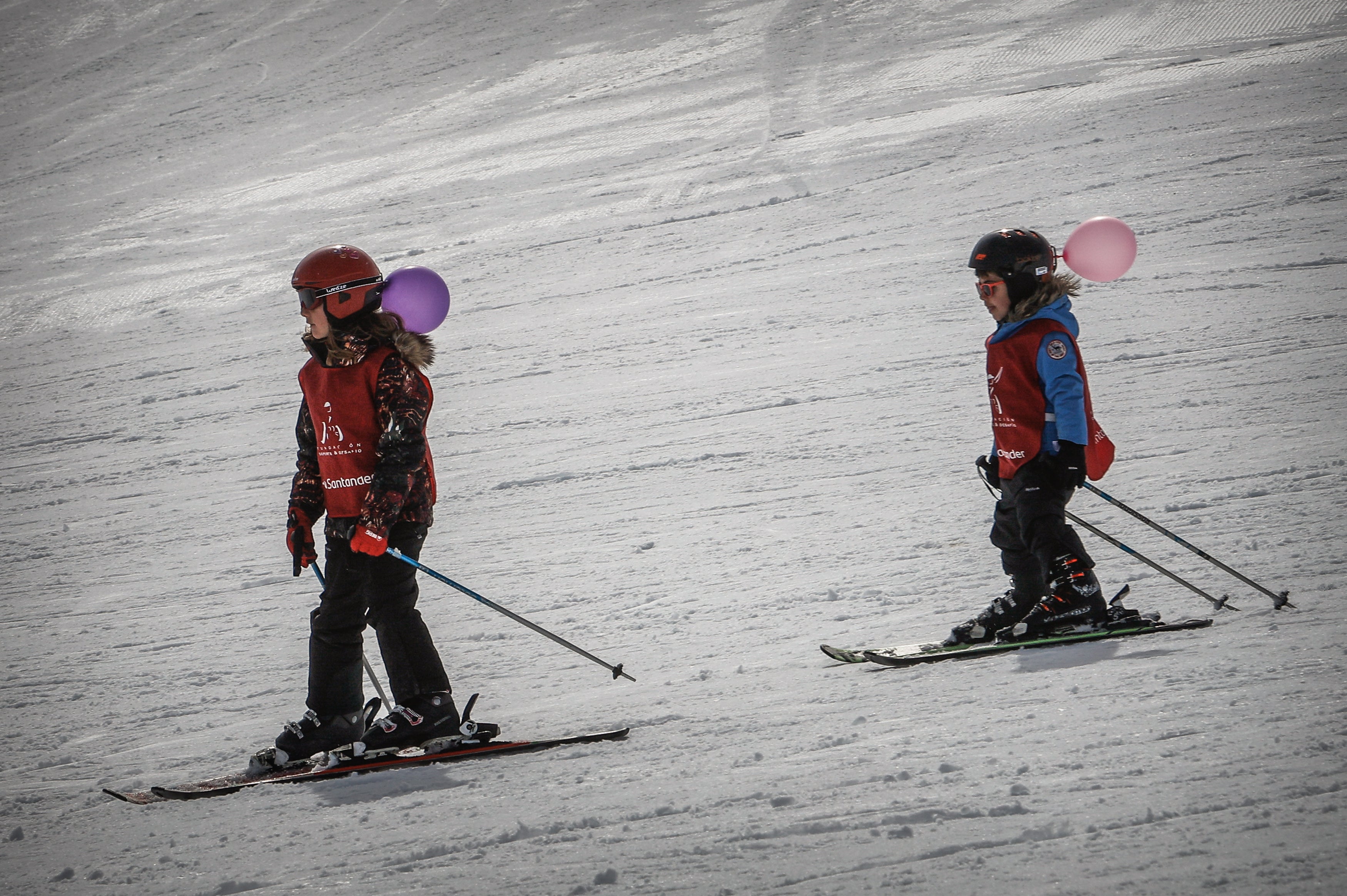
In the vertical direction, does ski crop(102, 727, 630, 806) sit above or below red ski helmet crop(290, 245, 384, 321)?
below

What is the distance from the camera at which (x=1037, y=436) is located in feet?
12.7

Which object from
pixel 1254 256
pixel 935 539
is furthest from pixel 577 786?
pixel 1254 256

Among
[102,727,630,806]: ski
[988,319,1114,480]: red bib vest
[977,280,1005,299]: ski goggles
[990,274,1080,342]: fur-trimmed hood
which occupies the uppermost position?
[977,280,1005,299]: ski goggles

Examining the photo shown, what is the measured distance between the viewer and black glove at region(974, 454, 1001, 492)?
4.10 meters

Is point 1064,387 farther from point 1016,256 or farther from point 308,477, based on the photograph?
point 308,477

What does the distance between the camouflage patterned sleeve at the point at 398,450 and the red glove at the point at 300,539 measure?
338 mm

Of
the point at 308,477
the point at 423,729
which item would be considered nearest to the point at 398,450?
the point at 308,477

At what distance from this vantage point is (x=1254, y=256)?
9078 mm

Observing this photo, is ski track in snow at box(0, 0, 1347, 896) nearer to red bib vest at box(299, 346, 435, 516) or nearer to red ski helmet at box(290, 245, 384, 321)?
red bib vest at box(299, 346, 435, 516)

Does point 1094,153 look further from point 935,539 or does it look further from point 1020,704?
point 1020,704

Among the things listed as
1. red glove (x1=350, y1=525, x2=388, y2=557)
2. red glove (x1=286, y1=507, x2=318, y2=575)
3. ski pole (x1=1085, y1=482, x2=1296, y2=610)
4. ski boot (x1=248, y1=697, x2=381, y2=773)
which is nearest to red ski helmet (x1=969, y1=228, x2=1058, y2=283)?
ski pole (x1=1085, y1=482, x2=1296, y2=610)

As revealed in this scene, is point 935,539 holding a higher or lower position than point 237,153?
lower

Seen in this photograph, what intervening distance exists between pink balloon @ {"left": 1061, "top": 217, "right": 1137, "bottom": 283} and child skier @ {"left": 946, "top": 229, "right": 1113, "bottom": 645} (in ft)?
0.79

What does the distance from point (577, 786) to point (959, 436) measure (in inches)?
167
